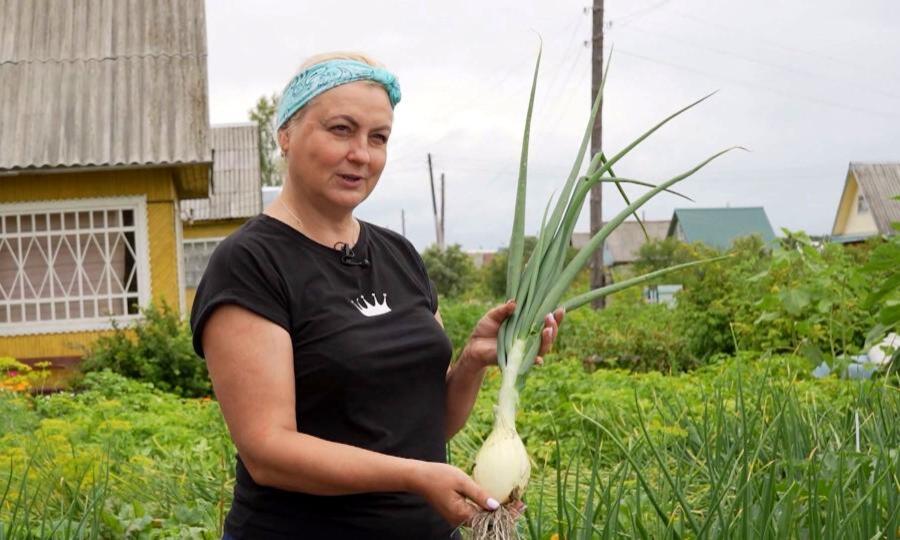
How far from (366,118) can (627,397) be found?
4327 millimetres

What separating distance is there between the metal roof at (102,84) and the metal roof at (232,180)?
11349 mm

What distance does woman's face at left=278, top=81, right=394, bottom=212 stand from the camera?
2.19 meters

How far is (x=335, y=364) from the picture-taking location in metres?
2.14

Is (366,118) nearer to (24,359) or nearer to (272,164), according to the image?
(24,359)

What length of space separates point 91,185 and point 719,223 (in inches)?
2337

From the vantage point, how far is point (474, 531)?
202 centimetres

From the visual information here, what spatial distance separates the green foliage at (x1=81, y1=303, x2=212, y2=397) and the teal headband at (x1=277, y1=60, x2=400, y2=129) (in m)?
8.98

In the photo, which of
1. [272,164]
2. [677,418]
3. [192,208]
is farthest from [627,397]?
[272,164]

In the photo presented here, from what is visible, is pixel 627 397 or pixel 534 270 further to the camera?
pixel 627 397

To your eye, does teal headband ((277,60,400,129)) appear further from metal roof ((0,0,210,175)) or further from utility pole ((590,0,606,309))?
utility pole ((590,0,606,309))

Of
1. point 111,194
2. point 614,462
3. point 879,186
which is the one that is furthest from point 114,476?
point 879,186

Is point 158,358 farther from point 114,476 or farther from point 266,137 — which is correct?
point 266,137

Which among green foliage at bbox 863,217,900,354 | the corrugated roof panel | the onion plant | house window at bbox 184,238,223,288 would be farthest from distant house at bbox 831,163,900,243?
the onion plant

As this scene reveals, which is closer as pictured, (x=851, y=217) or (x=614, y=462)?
(x=614, y=462)
